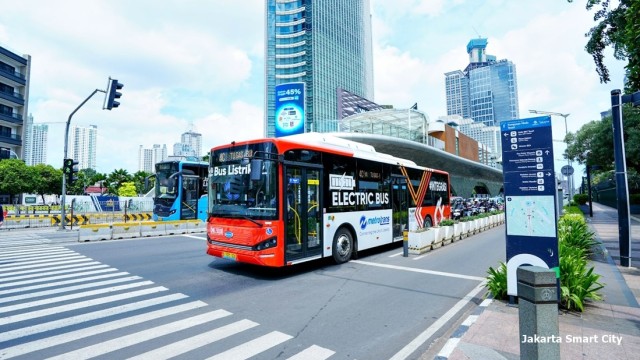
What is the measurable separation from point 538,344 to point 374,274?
17.0 ft

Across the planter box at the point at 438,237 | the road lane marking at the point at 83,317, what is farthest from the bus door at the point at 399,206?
the road lane marking at the point at 83,317

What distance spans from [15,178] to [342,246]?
57545 mm

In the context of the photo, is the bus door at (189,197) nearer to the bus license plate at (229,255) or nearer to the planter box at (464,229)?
the bus license plate at (229,255)

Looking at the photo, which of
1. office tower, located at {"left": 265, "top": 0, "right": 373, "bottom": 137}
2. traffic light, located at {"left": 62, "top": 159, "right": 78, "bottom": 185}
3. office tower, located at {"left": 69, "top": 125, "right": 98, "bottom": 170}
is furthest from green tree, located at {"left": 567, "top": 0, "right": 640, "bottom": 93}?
office tower, located at {"left": 69, "top": 125, "right": 98, "bottom": 170}

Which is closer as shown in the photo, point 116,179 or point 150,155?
point 116,179

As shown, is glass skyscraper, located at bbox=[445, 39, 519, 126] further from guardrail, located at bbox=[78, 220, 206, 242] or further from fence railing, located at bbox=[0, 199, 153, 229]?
guardrail, located at bbox=[78, 220, 206, 242]

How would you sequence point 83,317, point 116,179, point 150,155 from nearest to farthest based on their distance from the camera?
point 83,317
point 116,179
point 150,155

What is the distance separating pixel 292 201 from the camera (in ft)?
26.2

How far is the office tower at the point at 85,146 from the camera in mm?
115375

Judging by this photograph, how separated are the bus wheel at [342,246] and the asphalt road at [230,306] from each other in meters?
0.26

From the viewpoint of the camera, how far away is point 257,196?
303 inches

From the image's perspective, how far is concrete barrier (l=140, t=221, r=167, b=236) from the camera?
56.6ft

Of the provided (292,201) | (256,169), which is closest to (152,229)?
(292,201)

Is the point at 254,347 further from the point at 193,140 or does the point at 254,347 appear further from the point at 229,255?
the point at 193,140
